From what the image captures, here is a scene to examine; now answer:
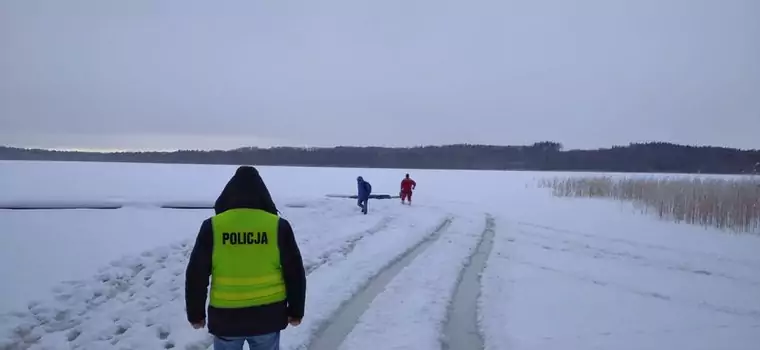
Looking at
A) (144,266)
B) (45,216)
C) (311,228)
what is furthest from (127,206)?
(144,266)

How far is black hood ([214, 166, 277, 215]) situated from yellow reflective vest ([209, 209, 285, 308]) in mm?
57

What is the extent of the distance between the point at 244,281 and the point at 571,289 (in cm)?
607

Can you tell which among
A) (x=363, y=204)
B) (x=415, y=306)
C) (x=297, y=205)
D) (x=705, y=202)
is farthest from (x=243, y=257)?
(x=705, y=202)

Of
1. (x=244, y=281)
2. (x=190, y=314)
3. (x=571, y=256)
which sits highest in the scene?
(x=244, y=281)

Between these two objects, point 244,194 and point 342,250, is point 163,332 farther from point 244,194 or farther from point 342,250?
point 342,250

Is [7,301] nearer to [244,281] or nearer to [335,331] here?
[335,331]

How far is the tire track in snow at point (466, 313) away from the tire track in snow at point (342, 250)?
2345 millimetres

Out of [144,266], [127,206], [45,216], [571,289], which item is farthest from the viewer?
[127,206]

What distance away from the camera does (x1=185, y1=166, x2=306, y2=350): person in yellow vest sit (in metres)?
3.10

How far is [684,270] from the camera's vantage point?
970 cm

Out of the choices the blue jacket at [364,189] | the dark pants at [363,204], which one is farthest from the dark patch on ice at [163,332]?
the blue jacket at [364,189]

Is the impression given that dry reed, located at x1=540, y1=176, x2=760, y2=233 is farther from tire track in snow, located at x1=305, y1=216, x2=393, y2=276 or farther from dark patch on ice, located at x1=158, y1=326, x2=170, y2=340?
dark patch on ice, located at x1=158, y1=326, x2=170, y2=340

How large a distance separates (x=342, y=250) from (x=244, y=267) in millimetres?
7816

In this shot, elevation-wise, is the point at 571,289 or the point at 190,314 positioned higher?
the point at 190,314
